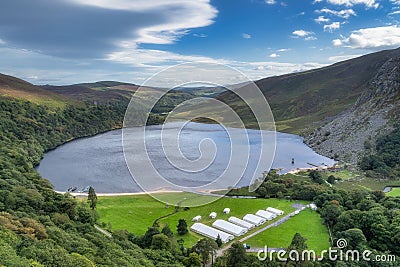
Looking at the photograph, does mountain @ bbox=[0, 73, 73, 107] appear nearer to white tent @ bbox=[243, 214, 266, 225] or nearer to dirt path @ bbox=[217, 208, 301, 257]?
white tent @ bbox=[243, 214, 266, 225]

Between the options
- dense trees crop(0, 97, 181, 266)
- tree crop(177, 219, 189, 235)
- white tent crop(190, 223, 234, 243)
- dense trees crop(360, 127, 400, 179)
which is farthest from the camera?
dense trees crop(360, 127, 400, 179)

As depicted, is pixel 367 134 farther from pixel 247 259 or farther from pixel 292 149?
pixel 247 259

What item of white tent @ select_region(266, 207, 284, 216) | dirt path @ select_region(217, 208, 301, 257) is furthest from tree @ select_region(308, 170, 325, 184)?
white tent @ select_region(266, 207, 284, 216)

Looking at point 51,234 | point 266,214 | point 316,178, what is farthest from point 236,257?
point 316,178

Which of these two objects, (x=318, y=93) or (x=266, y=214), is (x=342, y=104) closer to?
(x=318, y=93)

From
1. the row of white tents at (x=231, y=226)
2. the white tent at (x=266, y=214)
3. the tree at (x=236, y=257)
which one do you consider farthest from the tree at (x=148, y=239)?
the white tent at (x=266, y=214)

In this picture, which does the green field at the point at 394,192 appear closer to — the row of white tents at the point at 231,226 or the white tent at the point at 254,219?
the row of white tents at the point at 231,226
